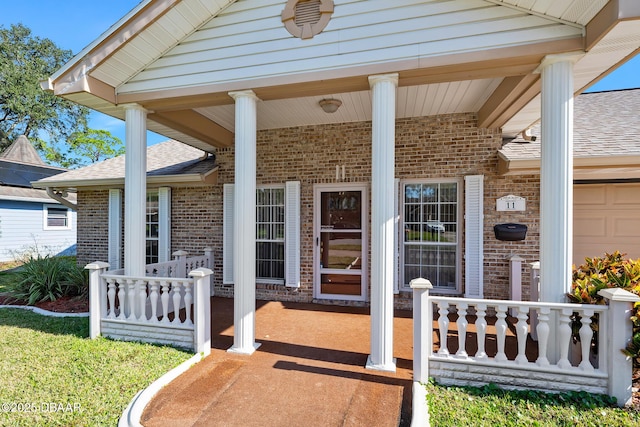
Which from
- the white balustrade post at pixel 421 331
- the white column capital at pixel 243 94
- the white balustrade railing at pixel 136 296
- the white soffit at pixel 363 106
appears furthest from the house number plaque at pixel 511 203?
the white balustrade railing at pixel 136 296

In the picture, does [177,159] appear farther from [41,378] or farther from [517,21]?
[517,21]

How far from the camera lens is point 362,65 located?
350 cm

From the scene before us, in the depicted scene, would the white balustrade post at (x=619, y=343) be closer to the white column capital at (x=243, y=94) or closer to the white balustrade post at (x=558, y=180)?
the white balustrade post at (x=558, y=180)

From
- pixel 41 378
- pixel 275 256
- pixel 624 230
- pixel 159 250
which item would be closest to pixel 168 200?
pixel 159 250

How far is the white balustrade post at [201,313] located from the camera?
3.77 m

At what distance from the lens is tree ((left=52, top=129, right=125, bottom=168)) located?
2620 cm

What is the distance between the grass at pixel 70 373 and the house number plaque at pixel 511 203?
5213mm

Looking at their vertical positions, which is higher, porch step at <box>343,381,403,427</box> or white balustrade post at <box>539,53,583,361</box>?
white balustrade post at <box>539,53,583,361</box>

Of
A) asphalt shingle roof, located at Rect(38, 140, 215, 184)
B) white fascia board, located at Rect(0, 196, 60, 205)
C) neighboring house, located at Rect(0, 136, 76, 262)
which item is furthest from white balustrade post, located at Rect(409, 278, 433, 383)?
white fascia board, located at Rect(0, 196, 60, 205)

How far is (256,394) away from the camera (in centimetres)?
295

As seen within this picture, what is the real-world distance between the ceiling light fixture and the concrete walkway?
11.2 feet

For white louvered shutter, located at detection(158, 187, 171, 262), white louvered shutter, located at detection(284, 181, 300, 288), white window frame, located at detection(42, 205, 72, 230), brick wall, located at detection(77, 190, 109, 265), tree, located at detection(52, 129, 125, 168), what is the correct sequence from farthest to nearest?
tree, located at detection(52, 129, 125, 168)
white window frame, located at detection(42, 205, 72, 230)
brick wall, located at detection(77, 190, 109, 265)
white louvered shutter, located at detection(158, 187, 171, 262)
white louvered shutter, located at detection(284, 181, 300, 288)

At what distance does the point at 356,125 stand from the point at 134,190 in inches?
154

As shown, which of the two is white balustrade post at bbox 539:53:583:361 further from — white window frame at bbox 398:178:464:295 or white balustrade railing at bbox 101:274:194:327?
white balustrade railing at bbox 101:274:194:327
